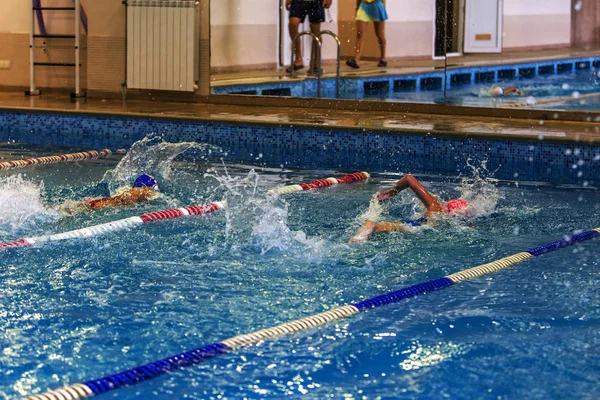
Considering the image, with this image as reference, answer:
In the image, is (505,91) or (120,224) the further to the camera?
(505,91)

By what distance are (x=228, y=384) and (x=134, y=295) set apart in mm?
1125

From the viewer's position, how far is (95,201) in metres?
5.80

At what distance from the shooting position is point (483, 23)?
9.09 m

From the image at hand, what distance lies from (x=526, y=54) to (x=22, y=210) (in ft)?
19.3

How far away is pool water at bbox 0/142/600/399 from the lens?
312 cm

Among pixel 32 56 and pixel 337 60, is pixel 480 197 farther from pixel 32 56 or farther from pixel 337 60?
pixel 32 56

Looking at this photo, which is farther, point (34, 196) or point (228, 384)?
point (34, 196)

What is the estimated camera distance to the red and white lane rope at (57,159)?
24.3 ft

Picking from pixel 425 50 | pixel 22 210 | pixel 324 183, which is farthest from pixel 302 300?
pixel 425 50

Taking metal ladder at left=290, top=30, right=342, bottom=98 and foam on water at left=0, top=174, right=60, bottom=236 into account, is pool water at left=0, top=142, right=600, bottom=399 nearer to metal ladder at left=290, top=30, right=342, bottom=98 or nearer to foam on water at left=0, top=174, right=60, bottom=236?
foam on water at left=0, top=174, right=60, bottom=236

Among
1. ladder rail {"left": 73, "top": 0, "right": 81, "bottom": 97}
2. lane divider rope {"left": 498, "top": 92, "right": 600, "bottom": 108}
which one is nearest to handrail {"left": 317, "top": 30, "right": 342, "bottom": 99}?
lane divider rope {"left": 498, "top": 92, "right": 600, "bottom": 108}

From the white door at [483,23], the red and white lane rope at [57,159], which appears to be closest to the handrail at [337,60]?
the white door at [483,23]

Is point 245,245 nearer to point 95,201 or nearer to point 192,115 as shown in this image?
point 95,201

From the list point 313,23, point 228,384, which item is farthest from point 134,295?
point 313,23
